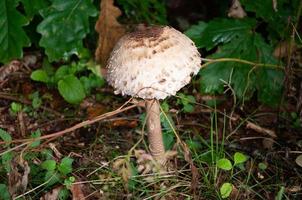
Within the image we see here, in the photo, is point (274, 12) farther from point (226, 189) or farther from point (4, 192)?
point (4, 192)

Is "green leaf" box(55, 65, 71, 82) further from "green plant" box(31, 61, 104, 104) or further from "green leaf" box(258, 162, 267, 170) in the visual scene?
"green leaf" box(258, 162, 267, 170)

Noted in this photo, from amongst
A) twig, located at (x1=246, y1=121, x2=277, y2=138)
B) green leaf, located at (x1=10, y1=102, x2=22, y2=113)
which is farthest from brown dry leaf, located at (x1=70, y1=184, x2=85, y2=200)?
twig, located at (x1=246, y1=121, x2=277, y2=138)

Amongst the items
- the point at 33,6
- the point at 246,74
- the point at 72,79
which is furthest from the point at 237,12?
the point at 33,6

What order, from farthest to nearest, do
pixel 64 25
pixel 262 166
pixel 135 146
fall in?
pixel 64 25
pixel 262 166
pixel 135 146

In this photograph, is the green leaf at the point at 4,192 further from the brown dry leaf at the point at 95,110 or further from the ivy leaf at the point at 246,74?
the ivy leaf at the point at 246,74

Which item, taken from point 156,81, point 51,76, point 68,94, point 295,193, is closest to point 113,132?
point 68,94

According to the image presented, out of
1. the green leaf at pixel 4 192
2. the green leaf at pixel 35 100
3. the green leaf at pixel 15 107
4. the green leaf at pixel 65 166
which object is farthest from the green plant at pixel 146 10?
the green leaf at pixel 4 192

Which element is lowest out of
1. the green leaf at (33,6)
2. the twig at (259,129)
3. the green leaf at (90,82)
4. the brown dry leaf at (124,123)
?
the twig at (259,129)

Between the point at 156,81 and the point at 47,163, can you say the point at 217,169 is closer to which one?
the point at 156,81
